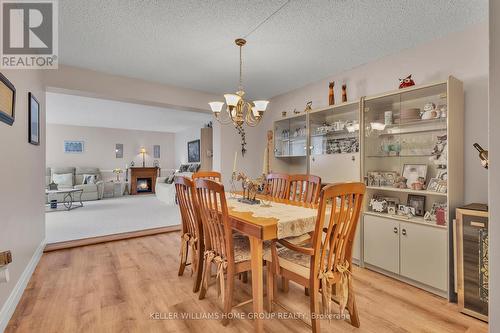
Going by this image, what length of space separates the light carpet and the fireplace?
8.22 feet

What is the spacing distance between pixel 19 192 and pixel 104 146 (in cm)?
710

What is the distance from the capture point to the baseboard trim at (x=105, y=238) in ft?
10.8

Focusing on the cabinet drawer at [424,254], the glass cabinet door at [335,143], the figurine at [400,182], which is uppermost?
the glass cabinet door at [335,143]

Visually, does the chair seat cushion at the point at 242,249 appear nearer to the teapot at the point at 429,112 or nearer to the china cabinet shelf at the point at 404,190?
the china cabinet shelf at the point at 404,190

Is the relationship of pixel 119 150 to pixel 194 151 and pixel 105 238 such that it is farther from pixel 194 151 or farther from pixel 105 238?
pixel 105 238

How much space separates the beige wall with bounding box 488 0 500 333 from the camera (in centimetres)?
97

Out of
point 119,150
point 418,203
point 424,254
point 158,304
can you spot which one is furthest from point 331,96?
point 119,150

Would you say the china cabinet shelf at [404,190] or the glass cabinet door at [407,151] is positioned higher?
the glass cabinet door at [407,151]

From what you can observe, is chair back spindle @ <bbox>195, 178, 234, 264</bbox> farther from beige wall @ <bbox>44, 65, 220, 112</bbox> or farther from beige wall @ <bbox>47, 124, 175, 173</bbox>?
beige wall @ <bbox>47, 124, 175, 173</bbox>

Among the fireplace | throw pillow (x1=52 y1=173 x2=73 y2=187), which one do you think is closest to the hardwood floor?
throw pillow (x1=52 y1=173 x2=73 y2=187)

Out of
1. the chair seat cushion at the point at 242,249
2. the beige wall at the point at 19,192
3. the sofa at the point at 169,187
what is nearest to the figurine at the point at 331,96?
the chair seat cushion at the point at 242,249

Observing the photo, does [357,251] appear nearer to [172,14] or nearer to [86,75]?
[172,14]

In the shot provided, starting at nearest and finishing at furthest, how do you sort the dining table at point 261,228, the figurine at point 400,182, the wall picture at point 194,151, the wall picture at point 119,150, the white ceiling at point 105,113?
the dining table at point 261,228
the figurine at point 400,182
the white ceiling at point 105,113
the wall picture at point 194,151
the wall picture at point 119,150

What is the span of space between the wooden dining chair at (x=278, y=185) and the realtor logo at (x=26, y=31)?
2.53m
